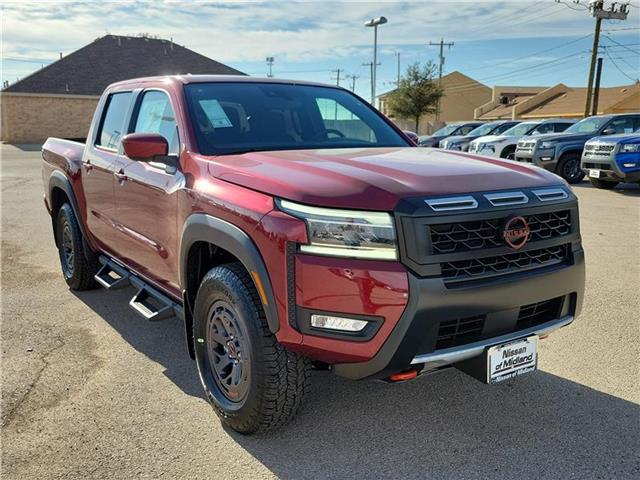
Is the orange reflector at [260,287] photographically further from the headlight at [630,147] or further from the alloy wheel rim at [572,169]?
the alloy wheel rim at [572,169]

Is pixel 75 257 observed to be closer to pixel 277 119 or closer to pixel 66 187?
pixel 66 187

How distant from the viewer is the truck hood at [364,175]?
A: 2515mm

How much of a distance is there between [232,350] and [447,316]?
1.19 metres

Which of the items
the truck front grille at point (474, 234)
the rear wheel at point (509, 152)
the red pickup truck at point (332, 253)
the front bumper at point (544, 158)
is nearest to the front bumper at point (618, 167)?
the front bumper at point (544, 158)

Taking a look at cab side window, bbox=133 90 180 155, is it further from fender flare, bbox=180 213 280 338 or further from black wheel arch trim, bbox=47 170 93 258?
black wheel arch trim, bbox=47 170 93 258

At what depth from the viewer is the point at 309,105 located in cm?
418

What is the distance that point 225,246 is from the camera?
2.88 m

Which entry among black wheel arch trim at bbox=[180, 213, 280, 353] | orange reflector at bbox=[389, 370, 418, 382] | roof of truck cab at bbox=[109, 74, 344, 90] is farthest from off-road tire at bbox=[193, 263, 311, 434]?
roof of truck cab at bbox=[109, 74, 344, 90]

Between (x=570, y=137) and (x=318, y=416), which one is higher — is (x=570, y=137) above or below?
above

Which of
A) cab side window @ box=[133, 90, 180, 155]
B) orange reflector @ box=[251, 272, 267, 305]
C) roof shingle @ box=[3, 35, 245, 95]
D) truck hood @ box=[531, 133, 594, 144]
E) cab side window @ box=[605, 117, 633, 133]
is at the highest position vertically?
roof shingle @ box=[3, 35, 245, 95]

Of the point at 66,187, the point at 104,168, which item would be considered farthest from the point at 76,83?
the point at 104,168

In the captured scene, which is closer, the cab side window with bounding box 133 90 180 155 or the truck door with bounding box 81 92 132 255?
the cab side window with bounding box 133 90 180 155

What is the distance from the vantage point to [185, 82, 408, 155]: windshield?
3566 millimetres

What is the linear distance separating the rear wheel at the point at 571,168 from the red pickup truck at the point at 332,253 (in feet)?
41.0
